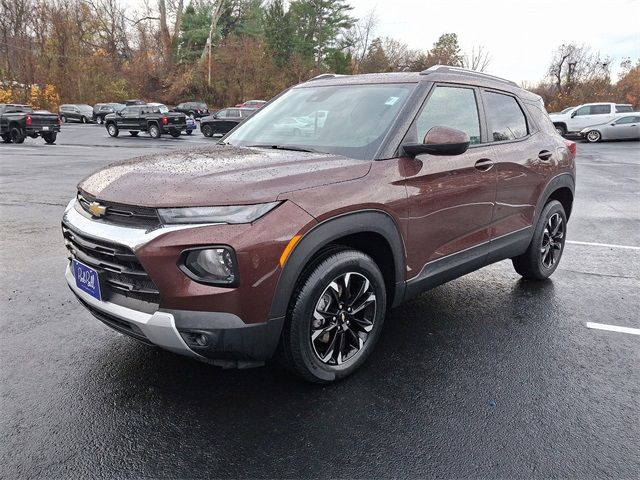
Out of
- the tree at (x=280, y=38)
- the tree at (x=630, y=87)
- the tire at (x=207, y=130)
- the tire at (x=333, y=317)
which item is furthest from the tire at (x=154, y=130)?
the tree at (x=630, y=87)

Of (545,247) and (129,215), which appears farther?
(545,247)

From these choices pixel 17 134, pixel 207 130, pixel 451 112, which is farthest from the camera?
pixel 207 130

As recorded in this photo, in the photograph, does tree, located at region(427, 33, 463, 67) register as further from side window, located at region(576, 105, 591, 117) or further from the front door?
the front door

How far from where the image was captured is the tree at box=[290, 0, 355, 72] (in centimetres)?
5428

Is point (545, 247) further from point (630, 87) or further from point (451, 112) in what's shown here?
point (630, 87)

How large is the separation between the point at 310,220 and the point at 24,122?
23.9m

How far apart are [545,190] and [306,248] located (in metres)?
2.87

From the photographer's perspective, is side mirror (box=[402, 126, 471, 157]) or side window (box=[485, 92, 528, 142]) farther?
side window (box=[485, 92, 528, 142])

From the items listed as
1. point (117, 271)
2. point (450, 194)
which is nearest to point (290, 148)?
point (450, 194)

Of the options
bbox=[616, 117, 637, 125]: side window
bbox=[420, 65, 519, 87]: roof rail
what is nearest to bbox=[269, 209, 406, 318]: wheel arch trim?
bbox=[420, 65, 519, 87]: roof rail

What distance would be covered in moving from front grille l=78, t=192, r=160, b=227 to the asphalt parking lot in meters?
1.01

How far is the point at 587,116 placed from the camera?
26422 millimetres

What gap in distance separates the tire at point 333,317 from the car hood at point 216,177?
1.53 feet

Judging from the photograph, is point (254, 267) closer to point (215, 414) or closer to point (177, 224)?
point (177, 224)
